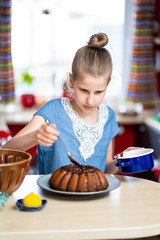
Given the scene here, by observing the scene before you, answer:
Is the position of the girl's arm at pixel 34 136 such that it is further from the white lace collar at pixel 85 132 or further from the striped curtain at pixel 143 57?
the striped curtain at pixel 143 57

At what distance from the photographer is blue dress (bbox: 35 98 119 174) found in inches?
73.0

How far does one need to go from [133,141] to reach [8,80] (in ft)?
4.67

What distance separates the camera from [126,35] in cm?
469

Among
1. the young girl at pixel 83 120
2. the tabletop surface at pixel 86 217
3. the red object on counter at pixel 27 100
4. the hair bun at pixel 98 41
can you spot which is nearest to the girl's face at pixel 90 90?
the young girl at pixel 83 120

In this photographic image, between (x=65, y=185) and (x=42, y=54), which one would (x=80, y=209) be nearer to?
(x=65, y=185)

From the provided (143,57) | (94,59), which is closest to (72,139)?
(94,59)

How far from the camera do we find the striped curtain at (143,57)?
14.7 ft

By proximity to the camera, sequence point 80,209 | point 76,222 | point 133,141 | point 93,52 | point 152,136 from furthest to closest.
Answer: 1. point 133,141
2. point 152,136
3. point 93,52
4. point 80,209
5. point 76,222

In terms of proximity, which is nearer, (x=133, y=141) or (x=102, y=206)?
(x=102, y=206)

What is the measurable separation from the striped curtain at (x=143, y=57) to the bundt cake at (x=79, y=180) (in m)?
3.20

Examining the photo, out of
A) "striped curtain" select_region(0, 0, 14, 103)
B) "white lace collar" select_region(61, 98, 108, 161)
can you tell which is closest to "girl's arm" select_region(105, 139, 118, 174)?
"white lace collar" select_region(61, 98, 108, 161)

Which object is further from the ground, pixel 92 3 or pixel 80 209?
pixel 92 3

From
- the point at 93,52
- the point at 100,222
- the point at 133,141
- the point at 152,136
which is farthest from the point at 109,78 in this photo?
the point at 133,141

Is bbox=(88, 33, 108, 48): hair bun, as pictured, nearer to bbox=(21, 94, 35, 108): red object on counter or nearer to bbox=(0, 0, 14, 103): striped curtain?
bbox=(0, 0, 14, 103): striped curtain
